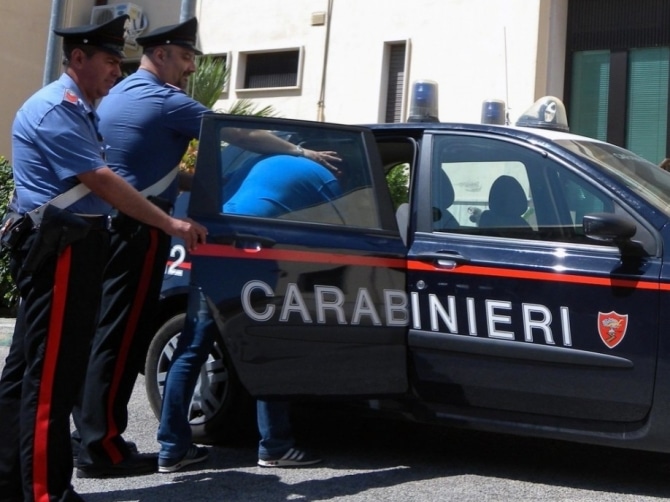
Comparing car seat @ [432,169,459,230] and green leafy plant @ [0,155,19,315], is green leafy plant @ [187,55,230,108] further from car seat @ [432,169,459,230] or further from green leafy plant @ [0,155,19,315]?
car seat @ [432,169,459,230]

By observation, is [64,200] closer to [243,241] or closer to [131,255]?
[131,255]

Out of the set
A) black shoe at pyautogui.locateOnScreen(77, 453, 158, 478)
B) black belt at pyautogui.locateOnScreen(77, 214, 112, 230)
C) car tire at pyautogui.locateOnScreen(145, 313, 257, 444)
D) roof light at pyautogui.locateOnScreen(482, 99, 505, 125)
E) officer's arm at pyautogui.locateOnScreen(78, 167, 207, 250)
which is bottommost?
black shoe at pyautogui.locateOnScreen(77, 453, 158, 478)

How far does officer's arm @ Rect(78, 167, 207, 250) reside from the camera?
3453 millimetres

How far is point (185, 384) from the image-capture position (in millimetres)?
4113

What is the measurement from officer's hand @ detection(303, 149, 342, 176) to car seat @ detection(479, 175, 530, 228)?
0.66 m

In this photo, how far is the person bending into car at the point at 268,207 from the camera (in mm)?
4125

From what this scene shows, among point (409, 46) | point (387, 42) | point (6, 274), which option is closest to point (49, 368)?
point (6, 274)

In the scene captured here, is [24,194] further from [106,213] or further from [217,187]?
[217,187]

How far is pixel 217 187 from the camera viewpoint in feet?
13.8

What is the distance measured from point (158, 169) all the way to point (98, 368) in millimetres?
842

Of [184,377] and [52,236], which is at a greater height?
[52,236]

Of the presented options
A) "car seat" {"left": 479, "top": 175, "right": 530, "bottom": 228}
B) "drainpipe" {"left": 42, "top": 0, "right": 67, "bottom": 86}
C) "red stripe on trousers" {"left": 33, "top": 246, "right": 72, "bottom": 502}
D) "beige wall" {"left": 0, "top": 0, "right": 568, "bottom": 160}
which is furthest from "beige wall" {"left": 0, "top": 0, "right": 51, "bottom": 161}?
"red stripe on trousers" {"left": 33, "top": 246, "right": 72, "bottom": 502}

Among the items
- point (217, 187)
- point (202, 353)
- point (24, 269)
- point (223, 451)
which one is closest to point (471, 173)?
point (217, 187)

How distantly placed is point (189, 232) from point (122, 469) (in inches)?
40.8
